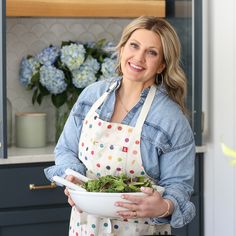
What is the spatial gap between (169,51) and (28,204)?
1186 millimetres

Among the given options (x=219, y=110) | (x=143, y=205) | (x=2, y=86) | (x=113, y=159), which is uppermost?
(x=2, y=86)

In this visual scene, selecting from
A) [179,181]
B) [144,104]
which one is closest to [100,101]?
[144,104]

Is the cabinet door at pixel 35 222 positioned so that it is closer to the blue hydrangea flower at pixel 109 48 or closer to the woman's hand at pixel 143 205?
the blue hydrangea flower at pixel 109 48

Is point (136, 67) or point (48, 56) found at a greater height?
point (48, 56)

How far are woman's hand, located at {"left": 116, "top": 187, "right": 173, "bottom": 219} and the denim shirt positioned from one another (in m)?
0.07

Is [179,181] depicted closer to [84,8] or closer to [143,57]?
[143,57]

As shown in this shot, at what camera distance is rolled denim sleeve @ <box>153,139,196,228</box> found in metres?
1.82

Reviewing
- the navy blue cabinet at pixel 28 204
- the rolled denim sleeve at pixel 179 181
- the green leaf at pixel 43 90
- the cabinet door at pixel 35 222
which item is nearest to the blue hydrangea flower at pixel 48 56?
the green leaf at pixel 43 90

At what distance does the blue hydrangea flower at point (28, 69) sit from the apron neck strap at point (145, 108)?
1.22 metres

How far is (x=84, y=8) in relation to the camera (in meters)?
2.95

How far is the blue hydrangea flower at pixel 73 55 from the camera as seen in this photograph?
9.86 feet

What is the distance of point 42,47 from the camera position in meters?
3.25

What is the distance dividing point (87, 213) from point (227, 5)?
1373mm

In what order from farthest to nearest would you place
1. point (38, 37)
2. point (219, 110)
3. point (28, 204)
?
point (38, 37) < point (219, 110) < point (28, 204)
